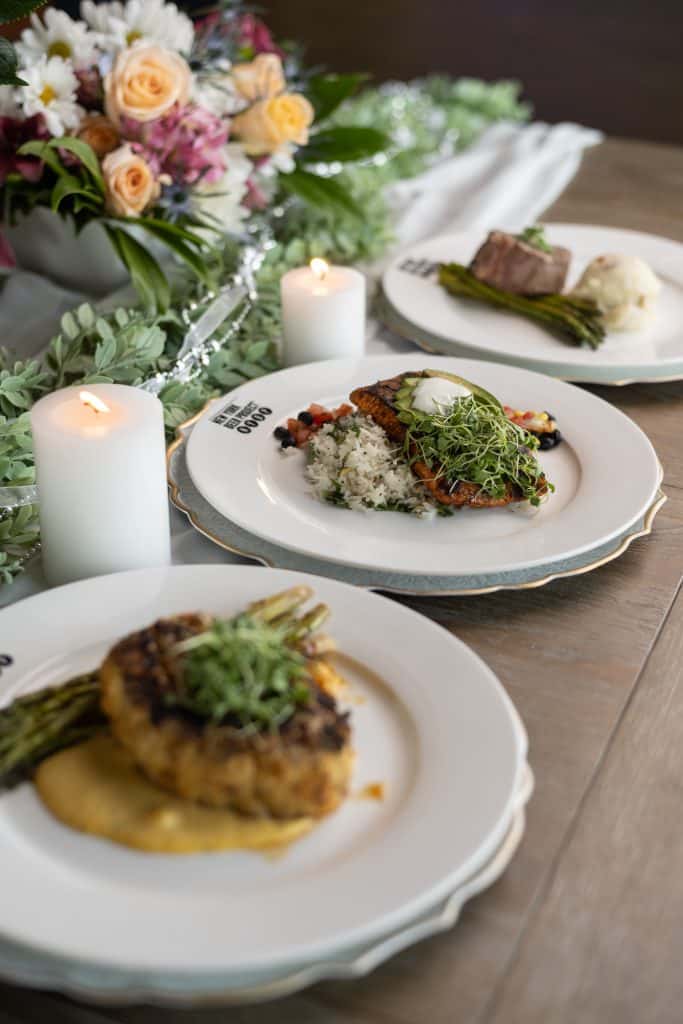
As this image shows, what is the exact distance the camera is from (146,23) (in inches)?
65.6

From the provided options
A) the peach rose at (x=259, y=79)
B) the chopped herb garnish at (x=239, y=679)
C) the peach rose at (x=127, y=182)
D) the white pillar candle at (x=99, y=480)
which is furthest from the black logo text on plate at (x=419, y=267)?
the chopped herb garnish at (x=239, y=679)

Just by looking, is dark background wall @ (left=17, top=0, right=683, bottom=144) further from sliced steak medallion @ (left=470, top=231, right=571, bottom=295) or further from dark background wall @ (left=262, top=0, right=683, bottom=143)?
sliced steak medallion @ (left=470, top=231, right=571, bottom=295)

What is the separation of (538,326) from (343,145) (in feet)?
1.79

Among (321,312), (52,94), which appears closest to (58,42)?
(52,94)

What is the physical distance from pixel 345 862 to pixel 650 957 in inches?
8.6

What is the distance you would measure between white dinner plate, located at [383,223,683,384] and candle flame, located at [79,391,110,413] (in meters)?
0.70

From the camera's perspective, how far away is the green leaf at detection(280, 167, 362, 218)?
189 centimetres

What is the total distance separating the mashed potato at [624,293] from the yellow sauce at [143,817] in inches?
44.0

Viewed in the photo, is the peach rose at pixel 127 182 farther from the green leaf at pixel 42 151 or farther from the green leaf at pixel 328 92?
the green leaf at pixel 328 92

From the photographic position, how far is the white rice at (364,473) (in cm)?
120

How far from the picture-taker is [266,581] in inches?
40.9

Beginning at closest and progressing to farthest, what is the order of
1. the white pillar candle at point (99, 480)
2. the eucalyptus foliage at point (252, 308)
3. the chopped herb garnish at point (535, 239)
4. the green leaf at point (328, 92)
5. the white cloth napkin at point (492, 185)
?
the white pillar candle at point (99, 480) → the eucalyptus foliage at point (252, 308) → the chopped herb garnish at point (535, 239) → the green leaf at point (328, 92) → the white cloth napkin at point (492, 185)

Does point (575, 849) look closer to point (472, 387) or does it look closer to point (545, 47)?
point (472, 387)

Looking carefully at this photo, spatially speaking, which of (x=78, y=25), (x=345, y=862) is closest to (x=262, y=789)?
(x=345, y=862)
